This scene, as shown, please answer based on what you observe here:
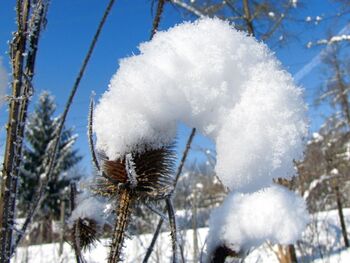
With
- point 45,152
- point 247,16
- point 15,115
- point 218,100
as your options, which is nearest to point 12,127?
point 15,115

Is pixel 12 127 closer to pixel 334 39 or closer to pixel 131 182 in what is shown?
pixel 131 182

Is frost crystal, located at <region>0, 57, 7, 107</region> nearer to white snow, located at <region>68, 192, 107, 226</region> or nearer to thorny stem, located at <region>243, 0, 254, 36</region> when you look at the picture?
white snow, located at <region>68, 192, 107, 226</region>

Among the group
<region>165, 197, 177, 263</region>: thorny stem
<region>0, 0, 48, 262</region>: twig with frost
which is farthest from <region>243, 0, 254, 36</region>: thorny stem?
<region>165, 197, 177, 263</region>: thorny stem

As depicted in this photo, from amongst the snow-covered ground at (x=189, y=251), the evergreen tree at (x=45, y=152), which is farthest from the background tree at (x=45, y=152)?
the snow-covered ground at (x=189, y=251)

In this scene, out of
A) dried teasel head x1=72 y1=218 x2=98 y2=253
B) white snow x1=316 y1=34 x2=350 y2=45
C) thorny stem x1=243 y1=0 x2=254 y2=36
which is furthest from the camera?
white snow x1=316 y1=34 x2=350 y2=45

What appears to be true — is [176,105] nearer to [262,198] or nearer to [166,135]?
[166,135]

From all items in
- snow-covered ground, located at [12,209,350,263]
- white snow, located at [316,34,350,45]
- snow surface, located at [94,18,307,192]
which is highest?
white snow, located at [316,34,350,45]
